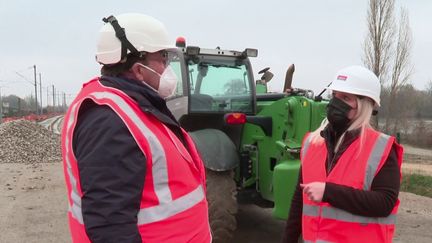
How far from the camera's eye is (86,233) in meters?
1.54

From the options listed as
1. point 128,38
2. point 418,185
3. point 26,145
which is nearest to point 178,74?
point 128,38

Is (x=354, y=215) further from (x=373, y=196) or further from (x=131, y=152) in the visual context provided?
(x=131, y=152)

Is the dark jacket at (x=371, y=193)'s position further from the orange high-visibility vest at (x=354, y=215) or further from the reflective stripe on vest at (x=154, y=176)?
the reflective stripe on vest at (x=154, y=176)

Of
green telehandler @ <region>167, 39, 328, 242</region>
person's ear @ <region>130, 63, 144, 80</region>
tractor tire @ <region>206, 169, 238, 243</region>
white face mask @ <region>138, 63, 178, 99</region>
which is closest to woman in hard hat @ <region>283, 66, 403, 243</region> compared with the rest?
white face mask @ <region>138, 63, 178, 99</region>

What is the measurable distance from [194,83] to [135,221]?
4.37 meters

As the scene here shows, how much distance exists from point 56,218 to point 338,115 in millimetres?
5763

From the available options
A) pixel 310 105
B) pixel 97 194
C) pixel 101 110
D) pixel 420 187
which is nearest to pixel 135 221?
pixel 97 194

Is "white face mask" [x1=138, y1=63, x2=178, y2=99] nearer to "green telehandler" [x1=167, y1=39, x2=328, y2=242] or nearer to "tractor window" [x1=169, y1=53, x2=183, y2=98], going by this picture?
"green telehandler" [x1=167, y1=39, x2=328, y2=242]

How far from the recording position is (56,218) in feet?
23.6

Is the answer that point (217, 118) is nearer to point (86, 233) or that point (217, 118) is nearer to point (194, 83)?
point (194, 83)

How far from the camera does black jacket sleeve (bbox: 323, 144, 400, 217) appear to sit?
2297 mm

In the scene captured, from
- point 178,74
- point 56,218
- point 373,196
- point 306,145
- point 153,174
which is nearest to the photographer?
point 153,174

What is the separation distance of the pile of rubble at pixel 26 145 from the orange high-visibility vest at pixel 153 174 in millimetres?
14128

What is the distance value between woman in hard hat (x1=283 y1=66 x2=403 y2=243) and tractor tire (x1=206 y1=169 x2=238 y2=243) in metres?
2.28
